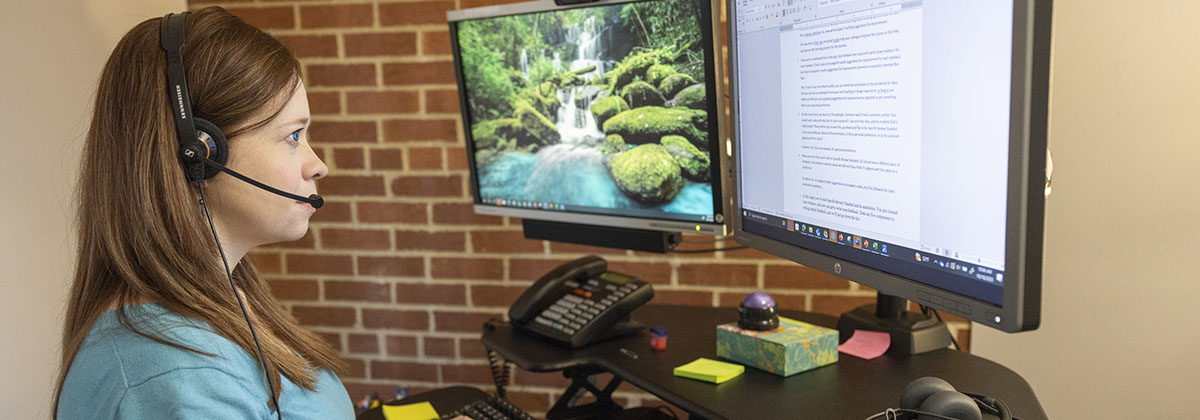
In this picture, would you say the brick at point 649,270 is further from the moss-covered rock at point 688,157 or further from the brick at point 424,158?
the moss-covered rock at point 688,157

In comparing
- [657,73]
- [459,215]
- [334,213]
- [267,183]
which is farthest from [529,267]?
[267,183]

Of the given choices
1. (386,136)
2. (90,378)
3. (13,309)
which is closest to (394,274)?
(386,136)

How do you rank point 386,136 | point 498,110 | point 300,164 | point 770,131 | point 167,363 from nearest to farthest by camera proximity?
point 167,363 → point 300,164 → point 770,131 → point 498,110 → point 386,136

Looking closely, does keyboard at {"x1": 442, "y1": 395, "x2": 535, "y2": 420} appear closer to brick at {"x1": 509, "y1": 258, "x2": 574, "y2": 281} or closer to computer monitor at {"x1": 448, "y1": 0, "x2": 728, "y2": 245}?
computer monitor at {"x1": 448, "y1": 0, "x2": 728, "y2": 245}

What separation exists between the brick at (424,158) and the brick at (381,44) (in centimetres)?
24

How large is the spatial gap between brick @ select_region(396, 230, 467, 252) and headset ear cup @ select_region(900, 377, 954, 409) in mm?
1409

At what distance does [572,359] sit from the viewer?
1330 millimetres

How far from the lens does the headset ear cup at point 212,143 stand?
0.93 m

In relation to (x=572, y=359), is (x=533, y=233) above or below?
above

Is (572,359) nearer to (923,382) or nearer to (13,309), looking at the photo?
(923,382)

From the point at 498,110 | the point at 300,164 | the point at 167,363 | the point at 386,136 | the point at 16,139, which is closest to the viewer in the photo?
the point at 167,363

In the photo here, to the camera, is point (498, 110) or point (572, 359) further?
point (498, 110)

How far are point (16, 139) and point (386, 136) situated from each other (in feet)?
2.71

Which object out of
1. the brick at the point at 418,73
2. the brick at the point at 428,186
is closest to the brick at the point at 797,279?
the brick at the point at 428,186
